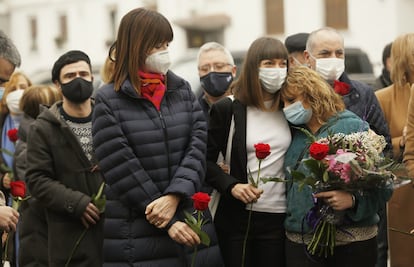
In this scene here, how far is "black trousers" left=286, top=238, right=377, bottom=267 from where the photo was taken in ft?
15.6

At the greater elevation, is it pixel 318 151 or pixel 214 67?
pixel 214 67

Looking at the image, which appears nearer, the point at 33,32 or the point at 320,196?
the point at 320,196

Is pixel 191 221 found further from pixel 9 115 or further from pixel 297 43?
pixel 9 115

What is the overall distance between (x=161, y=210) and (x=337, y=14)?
2867 centimetres

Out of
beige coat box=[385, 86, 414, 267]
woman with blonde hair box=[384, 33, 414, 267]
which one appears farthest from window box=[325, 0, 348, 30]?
beige coat box=[385, 86, 414, 267]

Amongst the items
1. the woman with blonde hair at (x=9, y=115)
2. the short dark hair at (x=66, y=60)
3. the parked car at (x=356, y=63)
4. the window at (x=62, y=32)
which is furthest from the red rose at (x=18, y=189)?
the window at (x=62, y=32)

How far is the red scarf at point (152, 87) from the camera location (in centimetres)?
459

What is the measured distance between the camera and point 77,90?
5586 millimetres

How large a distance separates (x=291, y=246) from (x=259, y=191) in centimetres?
38

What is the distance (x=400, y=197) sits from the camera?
5871 millimetres

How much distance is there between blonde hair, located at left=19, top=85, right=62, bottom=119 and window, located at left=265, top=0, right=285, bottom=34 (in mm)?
27830

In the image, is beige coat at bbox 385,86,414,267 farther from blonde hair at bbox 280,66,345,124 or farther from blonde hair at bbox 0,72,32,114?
blonde hair at bbox 0,72,32,114

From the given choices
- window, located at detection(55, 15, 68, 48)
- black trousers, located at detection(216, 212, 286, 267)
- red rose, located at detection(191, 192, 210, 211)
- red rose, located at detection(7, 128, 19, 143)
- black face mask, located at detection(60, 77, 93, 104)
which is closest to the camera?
red rose, located at detection(191, 192, 210, 211)

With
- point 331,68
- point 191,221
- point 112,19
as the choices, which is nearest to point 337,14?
point 112,19
